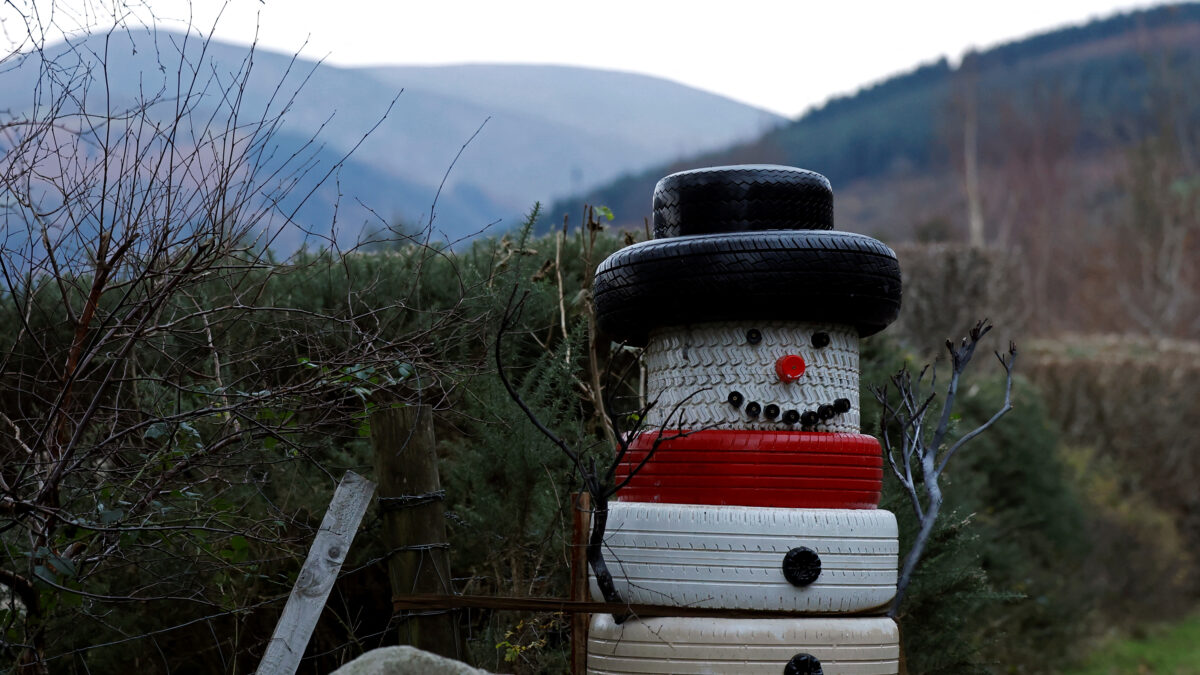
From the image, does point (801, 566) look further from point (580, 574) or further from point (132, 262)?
point (132, 262)

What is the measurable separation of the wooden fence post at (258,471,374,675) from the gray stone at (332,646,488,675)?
0.66 m

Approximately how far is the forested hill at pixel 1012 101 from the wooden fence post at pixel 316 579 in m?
36.7

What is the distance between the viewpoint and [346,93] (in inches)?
168

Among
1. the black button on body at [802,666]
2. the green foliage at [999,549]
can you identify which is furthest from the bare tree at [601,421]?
the green foliage at [999,549]

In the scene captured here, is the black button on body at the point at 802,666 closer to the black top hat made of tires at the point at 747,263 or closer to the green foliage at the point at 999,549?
the black top hat made of tires at the point at 747,263

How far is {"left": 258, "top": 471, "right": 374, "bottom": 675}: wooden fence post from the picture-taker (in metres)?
3.52

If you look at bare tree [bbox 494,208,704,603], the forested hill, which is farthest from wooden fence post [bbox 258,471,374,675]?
the forested hill

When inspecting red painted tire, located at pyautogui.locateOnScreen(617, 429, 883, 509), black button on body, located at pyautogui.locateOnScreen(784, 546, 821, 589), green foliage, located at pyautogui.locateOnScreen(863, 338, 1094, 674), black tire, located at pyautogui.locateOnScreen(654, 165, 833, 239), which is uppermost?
black tire, located at pyautogui.locateOnScreen(654, 165, 833, 239)

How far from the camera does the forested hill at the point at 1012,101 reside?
139 feet

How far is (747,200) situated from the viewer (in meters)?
3.60

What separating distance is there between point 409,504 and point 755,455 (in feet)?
3.76

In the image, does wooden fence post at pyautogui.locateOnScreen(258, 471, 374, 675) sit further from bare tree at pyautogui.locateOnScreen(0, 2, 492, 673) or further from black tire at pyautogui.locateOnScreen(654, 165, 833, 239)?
black tire at pyautogui.locateOnScreen(654, 165, 833, 239)

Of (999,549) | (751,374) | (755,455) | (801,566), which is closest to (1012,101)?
(999,549)

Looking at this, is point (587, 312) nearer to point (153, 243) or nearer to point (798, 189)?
point (798, 189)
